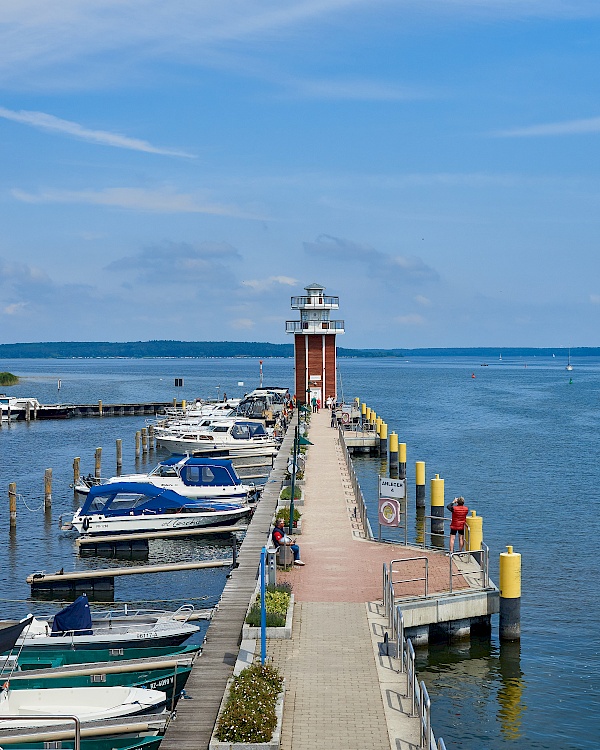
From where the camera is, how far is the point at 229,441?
6341 centimetres

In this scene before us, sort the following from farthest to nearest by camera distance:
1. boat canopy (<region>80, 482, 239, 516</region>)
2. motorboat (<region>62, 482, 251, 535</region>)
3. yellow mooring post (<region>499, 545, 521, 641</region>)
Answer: boat canopy (<region>80, 482, 239, 516</region>) < motorboat (<region>62, 482, 251, 535</region>) < yellow mooring post (<region>499, 545, 521, 641</region>)

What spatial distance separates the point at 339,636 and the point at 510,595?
19.1ft

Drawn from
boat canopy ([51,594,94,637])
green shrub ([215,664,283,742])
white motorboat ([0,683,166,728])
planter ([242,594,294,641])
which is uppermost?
green shrub ([215,664,283,742])

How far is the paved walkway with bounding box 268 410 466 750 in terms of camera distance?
49.2 feet

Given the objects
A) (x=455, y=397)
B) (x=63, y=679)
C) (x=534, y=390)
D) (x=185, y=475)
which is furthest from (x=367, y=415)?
(x=534, y=390)

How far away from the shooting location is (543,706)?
21375 mm

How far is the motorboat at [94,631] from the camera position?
22156mm

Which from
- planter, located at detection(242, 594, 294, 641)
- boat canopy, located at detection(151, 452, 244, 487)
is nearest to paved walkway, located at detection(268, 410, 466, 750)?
planter, located at detection(242, 594, 294, 641)

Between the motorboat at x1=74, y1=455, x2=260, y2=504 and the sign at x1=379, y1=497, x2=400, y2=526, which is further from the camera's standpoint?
the motorboat at x1=74, y1=455, x2=260, y2=504

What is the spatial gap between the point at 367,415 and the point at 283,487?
37300mm

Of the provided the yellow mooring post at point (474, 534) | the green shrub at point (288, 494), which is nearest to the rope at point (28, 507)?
the green shrub at point (288, 494)

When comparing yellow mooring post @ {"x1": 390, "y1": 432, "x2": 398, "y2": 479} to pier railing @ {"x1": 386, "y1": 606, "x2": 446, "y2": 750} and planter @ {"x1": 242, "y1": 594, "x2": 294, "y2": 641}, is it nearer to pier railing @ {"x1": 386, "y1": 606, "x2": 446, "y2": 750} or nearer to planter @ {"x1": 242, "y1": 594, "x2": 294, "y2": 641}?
pier railing @ {"x1": 386, "y1": 606, "x2": 446, "y2": 750}

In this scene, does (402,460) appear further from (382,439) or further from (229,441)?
(229,441)

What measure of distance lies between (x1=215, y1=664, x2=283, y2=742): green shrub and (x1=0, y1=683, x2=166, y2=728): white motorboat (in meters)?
3.37
